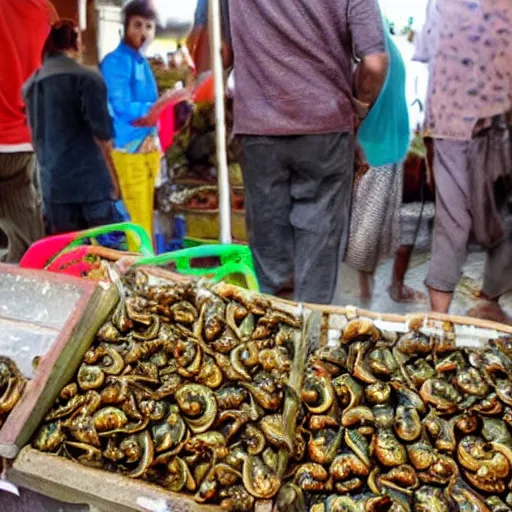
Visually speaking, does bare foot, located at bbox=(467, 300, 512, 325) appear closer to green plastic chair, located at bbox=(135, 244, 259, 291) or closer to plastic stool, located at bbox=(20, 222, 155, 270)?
green plastic chair, located at bbox=(135, 244, 259, 291)

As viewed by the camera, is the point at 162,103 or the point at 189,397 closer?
the point at 189,397

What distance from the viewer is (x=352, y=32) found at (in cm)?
238

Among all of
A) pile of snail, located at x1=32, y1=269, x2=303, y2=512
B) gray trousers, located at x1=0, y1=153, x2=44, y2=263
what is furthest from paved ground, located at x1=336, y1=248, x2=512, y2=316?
gray trousers, located at x1=0, y1=153, x2=44, y2=263

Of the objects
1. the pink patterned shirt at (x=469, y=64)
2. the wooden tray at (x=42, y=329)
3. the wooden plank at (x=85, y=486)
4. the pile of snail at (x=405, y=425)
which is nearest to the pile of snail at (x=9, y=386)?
the wooden tray at (x=42, y=329)

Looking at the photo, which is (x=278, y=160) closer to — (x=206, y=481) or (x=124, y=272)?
(x=124, y=272)

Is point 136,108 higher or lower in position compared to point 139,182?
higher

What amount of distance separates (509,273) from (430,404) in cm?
135

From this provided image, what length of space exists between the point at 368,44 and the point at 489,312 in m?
1.17

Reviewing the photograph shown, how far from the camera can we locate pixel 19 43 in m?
2.84

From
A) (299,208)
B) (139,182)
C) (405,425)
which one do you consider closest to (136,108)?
(139,182)

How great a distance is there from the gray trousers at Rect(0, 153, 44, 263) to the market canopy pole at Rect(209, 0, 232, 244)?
89 centimetres

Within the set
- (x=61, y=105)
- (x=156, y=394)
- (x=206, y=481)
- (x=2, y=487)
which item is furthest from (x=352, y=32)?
(x=2, y=487)

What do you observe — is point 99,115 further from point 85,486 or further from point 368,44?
point 85,486

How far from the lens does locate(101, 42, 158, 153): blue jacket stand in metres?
2.79
